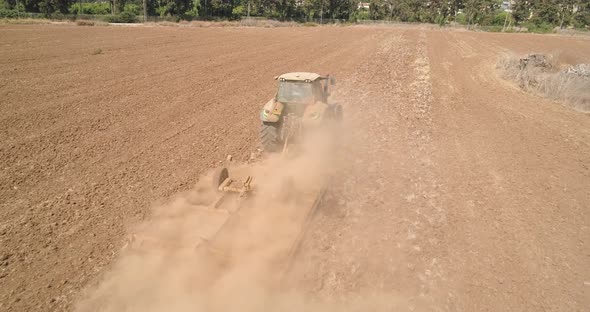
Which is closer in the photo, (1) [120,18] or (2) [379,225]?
(2) [379,225]

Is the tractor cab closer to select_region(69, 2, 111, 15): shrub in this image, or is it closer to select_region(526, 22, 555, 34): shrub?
select_region(69, 2, 111, 15): shrub

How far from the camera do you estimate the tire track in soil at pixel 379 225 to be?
508 cm

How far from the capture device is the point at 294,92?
8336 mm

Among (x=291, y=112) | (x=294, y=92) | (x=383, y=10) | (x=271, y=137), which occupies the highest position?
(x=383, y=10)


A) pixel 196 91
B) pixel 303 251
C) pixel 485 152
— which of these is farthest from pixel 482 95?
pixel 303 251

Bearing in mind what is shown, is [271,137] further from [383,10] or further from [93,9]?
[383,10]

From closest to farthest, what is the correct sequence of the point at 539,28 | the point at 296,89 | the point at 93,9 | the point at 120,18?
the point at 296,89 < the point at 120,18 < the point at 93,9 < the point at 539,28

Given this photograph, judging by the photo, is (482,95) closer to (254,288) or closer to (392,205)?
(392,205)

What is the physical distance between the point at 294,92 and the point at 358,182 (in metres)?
2.35

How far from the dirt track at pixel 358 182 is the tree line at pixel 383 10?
174 ft

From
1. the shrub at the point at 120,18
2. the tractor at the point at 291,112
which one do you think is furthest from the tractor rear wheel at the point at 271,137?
the shrub at the point at 120,18

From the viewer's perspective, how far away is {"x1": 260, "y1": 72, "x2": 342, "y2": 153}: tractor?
796 cm

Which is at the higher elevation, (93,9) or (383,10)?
(383,10)

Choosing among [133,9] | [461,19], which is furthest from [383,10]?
[133,9]
